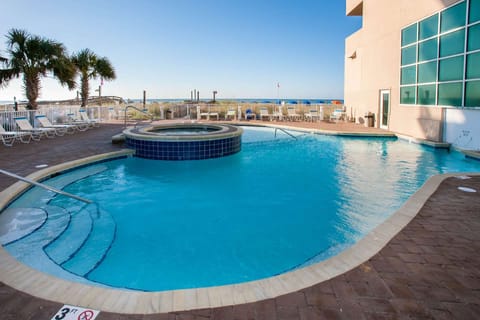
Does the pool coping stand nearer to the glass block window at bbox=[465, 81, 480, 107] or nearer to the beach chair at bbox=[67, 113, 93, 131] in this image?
the glass block window at bbox=[465, 81, 480, 107]

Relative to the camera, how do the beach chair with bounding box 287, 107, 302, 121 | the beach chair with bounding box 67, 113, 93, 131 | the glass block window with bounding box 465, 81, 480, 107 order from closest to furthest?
the glass block window with bounding box 465, 81, 480, 107 → the beach chair with bounding box 67, 113, 93, 131 → the beach chair with bounding box 287, 107, 302, 121

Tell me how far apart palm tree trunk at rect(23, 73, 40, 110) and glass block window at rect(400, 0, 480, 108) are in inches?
528

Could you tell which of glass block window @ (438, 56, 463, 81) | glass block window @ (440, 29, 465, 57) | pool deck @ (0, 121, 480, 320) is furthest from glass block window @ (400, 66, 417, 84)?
pool deck @ (0, 121, 480, 320)

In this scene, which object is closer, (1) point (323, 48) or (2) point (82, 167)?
(2) point (82, 167)

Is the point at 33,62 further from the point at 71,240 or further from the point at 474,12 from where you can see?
the point at 474,12

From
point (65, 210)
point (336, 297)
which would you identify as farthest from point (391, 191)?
point (65, 210)

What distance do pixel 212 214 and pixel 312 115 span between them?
14258 millimetres

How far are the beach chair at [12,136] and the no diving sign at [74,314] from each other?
8.69 metres

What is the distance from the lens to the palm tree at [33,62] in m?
11.6

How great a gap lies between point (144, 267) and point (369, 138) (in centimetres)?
1079

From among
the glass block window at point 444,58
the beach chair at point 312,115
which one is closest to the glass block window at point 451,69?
the glass block window at point 444,58

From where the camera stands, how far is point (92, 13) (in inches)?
623

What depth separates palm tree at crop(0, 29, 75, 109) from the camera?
1164cm

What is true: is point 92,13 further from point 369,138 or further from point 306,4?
point 369,138
